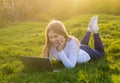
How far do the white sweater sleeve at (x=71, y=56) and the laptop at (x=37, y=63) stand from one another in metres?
0.43

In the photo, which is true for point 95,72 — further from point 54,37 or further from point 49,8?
point 49,8

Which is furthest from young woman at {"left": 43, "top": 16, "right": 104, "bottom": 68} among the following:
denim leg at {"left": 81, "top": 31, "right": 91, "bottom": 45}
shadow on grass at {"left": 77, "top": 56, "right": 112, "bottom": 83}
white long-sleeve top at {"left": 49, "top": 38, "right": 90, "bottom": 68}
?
denim leg at {"left": 81, "top": 31, "right": 91, "bottom": 45}

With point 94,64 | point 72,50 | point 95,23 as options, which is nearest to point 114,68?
point 94,64

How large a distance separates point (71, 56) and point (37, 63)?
0.84 m

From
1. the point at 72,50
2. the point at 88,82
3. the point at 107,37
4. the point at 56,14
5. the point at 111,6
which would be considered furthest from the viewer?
the point at 56,14

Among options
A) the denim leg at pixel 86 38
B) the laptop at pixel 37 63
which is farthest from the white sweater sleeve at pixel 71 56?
the denim leg at pixel 86 38

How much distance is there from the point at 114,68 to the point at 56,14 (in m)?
31.4

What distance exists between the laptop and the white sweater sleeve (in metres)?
0.43

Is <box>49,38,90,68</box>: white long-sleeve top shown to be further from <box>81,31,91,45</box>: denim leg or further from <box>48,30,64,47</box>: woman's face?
<box>81,31,91,45</box>: denim leg

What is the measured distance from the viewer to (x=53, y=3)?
135 feet

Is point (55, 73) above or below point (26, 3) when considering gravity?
above

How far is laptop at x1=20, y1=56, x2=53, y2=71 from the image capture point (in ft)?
24.7

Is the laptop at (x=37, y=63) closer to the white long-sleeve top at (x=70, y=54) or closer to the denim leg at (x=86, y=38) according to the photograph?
the white long-sleeve top at (x=70, y=54)

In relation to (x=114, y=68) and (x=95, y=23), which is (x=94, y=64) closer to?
(x=114, y=68)
